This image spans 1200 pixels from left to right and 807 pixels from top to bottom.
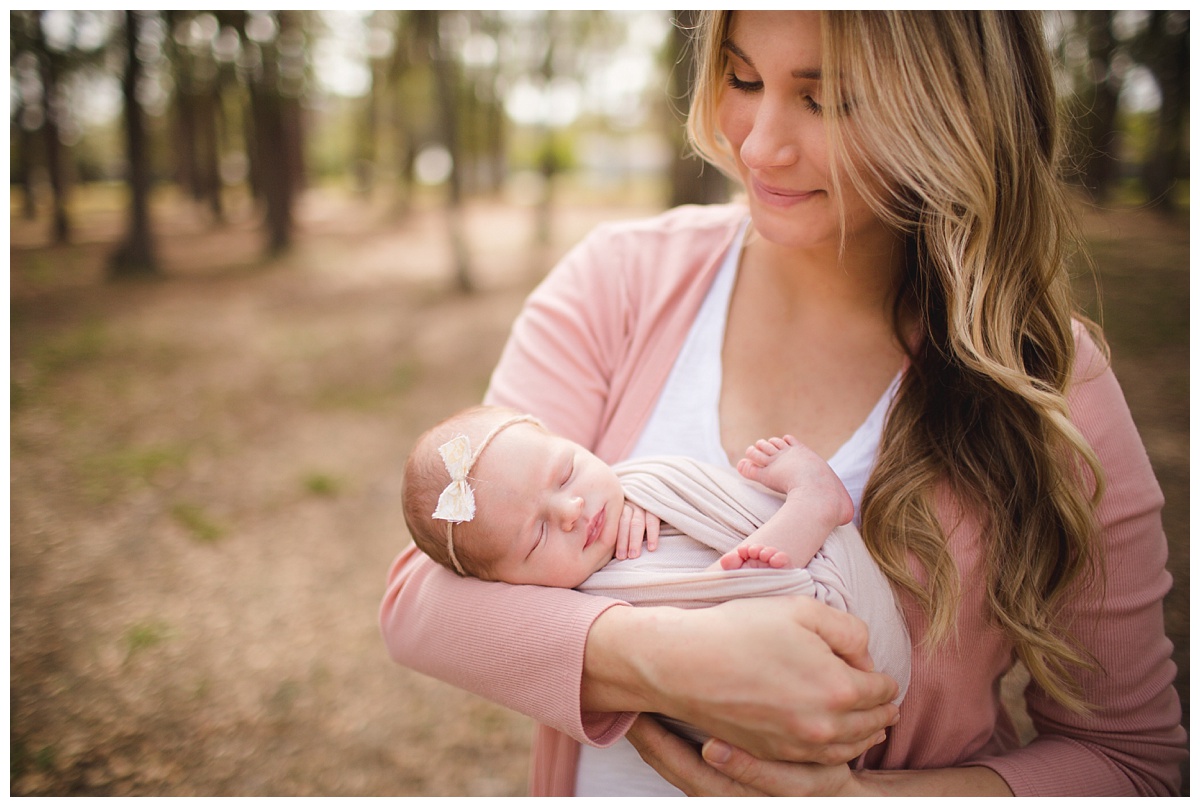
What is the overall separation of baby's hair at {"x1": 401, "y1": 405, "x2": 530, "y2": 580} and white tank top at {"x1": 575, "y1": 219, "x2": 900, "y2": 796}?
14.5 inches

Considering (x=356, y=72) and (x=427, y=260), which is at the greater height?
(x=356, y=72)

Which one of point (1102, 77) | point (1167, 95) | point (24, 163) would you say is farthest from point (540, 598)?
point (24, 163)

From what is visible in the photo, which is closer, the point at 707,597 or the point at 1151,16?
the point at 707,597

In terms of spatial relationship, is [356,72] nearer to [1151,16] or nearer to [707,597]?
[1151,16]

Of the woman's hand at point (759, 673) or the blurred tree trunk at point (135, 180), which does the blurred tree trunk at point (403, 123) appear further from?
the woman's hand at point (759, 673)

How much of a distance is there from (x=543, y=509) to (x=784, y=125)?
0.91 metres

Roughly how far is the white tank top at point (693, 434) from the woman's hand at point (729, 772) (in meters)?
0.14

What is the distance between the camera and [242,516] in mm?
4797

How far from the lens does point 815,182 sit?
57.7 inches

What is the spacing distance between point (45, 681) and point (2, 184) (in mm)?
2922

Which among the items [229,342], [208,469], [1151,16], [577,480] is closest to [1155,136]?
[1151,16]

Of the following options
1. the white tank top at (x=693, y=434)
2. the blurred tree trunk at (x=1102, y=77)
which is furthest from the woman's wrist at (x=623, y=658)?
the blurred tree trunk at (x=1102, y=77)

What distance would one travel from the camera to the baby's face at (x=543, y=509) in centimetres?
148

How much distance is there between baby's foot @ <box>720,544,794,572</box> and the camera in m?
1.31
